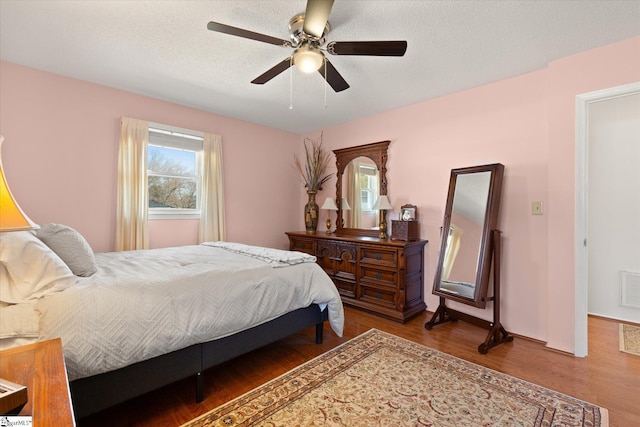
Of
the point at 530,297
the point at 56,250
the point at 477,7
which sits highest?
the point at 477,7

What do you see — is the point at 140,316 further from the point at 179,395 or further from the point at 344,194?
the point at 344,194

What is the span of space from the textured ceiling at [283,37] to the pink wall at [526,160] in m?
0.16

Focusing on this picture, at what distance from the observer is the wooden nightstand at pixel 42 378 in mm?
742

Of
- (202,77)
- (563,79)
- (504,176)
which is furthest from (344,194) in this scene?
(563,79)

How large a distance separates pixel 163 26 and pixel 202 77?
0.75 meters

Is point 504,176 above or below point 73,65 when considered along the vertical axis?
below

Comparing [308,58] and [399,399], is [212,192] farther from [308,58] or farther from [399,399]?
[399,399]

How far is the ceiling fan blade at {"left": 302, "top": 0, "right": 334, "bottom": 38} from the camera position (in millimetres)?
1474

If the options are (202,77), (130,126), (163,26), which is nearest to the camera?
(163,26)

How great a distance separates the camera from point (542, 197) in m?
2.54

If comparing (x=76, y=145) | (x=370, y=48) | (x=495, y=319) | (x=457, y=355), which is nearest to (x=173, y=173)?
(x=76, y=145)

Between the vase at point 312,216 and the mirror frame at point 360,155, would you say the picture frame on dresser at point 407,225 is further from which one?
the vase at point 312,216

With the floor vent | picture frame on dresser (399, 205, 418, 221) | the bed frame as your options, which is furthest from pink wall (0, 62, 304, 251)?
the floor vent

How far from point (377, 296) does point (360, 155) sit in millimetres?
1879
